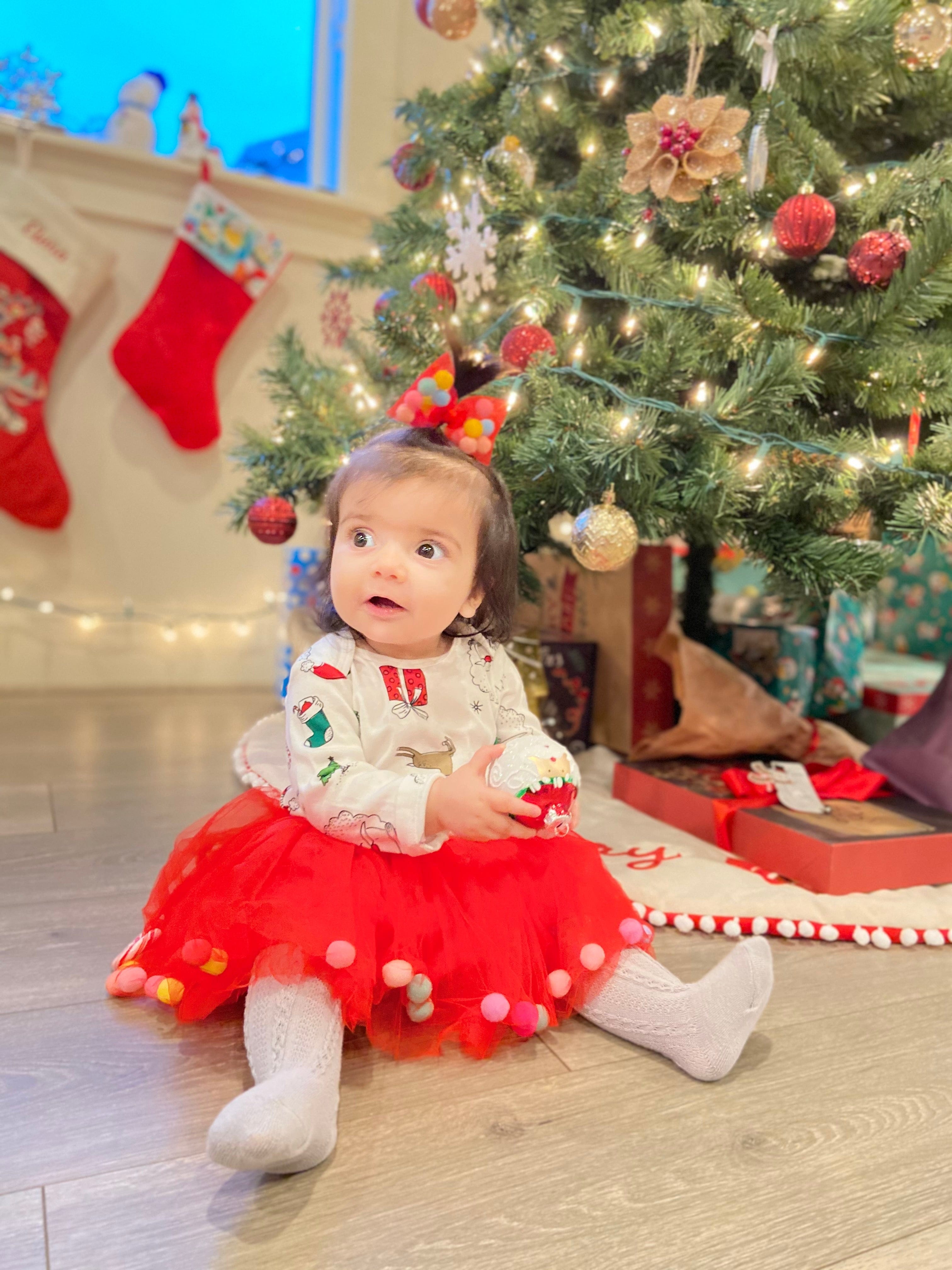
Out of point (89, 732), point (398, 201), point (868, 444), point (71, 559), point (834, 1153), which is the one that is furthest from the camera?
point (398, 201)

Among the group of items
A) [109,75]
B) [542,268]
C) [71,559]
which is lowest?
[71,559]

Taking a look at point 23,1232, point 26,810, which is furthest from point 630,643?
point 23,1232

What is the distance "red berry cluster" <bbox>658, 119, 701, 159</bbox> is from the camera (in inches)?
40.7

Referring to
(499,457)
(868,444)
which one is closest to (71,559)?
(499,457)

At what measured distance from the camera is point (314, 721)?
740 mm

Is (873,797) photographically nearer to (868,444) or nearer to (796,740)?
(796,740)

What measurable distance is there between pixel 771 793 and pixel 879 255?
0.64 metres

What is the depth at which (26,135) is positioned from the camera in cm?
177

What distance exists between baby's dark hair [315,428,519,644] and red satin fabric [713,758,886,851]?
1.46ft

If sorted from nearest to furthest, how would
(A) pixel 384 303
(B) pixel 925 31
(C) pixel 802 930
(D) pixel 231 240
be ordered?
(C) pixel 802 930, (B) pixel 925 31, (A) pixel 384 303, (D) pixel 231 240

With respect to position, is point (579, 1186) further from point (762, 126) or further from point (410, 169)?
point (410, 169)

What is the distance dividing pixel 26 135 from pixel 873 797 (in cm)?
188

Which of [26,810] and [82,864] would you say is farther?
[26,810]

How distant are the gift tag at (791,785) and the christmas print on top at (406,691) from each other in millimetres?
556
